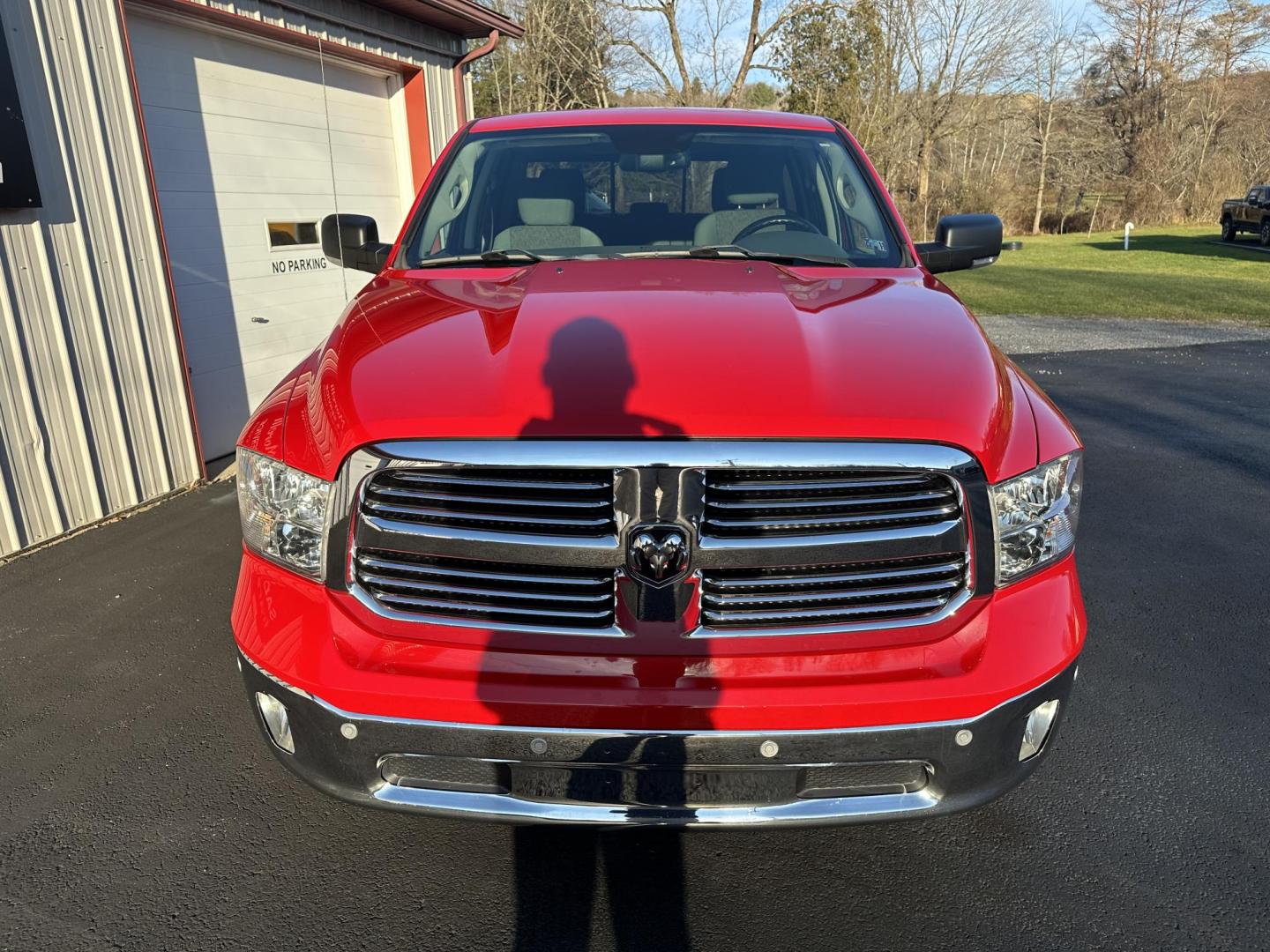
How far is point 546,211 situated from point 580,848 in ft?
7.34

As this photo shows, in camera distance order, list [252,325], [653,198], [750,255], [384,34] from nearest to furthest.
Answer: [750,255], [653,198], [252,325], [384,34]

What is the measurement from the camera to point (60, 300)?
471 cm

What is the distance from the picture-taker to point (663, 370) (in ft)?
6.70

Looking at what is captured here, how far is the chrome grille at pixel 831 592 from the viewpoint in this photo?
1961mm

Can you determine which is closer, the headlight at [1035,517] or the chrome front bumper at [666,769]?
the chrome front bumper at [666,769]

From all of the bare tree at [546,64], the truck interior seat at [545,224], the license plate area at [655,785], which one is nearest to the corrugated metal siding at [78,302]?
the truck interior seat at [545,224]

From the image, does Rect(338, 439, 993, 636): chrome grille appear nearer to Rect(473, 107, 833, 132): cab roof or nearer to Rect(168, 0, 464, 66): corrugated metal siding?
Rect(473, 107, 833, 132): cab roof

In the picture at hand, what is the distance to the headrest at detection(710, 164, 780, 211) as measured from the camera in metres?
3.49

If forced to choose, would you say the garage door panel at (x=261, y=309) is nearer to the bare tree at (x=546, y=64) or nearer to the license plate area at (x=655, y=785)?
the license plate area at (x=655, y=785)

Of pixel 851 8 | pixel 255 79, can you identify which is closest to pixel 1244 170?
pixel 851 8

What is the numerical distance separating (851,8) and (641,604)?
91.1 ft

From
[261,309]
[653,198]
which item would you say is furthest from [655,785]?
[261,309]

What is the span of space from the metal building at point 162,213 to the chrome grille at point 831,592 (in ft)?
13.6

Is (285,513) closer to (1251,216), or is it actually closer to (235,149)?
(235,149)
